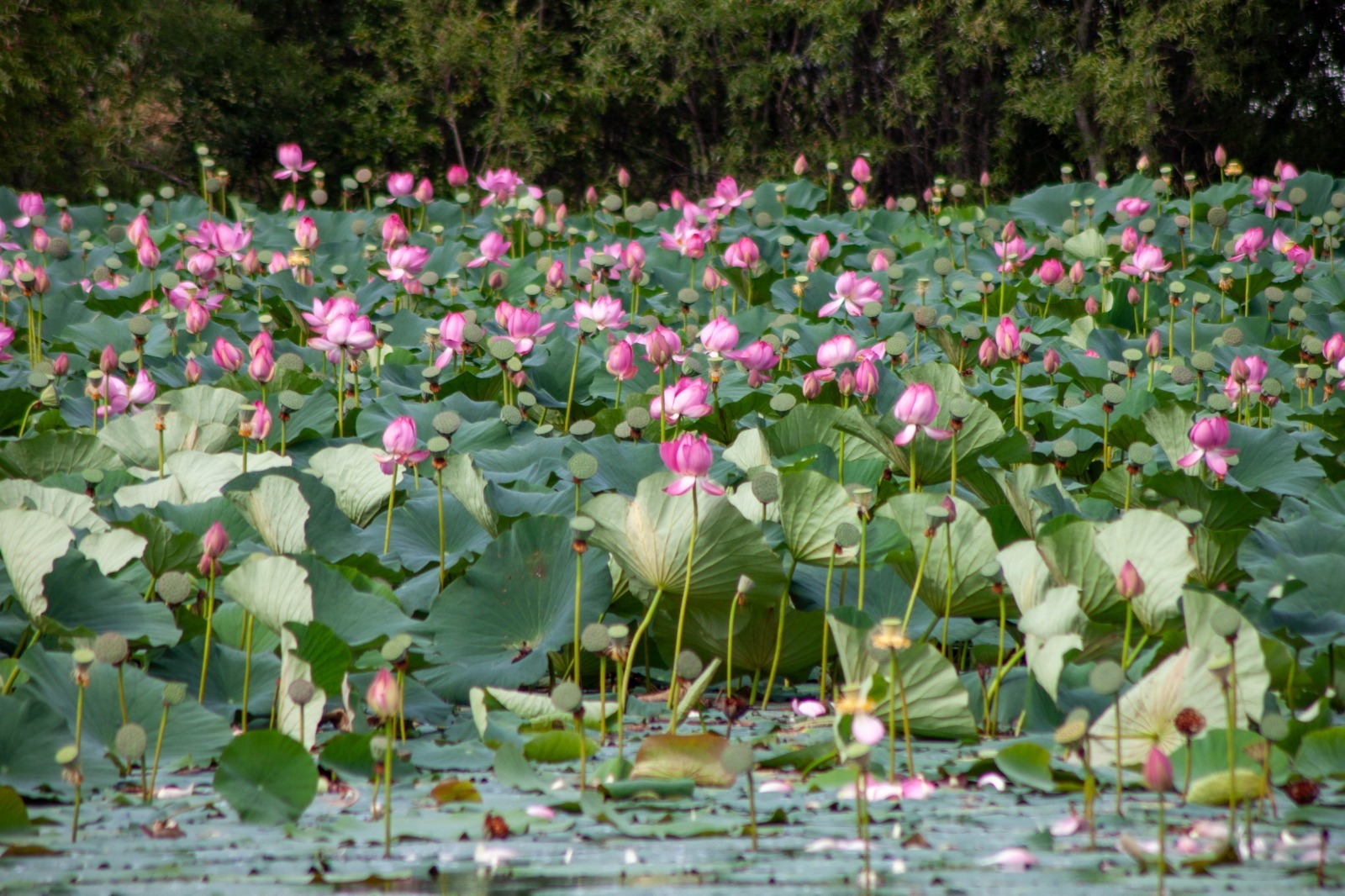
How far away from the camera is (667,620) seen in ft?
4.80

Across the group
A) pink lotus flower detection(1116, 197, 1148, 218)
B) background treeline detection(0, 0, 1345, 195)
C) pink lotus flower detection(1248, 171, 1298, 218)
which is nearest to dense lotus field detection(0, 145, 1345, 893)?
pink lotus flower detection(1116, 197, 1148, 218)

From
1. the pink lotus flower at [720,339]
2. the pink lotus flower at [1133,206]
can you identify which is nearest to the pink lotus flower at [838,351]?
the pink lotus flower at [720,339]

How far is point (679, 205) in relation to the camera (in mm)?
4059

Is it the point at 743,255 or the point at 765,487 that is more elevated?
the point at 743,255

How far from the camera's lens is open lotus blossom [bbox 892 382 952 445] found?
5.00ft

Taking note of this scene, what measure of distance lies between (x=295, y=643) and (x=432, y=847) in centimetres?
30

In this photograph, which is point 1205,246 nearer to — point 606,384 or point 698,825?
point 606,384

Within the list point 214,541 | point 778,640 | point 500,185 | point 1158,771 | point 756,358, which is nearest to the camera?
point 1158,771

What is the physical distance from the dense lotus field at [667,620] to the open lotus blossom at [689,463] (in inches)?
0.5

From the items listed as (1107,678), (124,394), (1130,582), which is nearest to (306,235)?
(124,394)

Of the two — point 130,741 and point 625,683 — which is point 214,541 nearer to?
point 130,741

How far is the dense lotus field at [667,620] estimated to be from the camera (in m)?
0.98

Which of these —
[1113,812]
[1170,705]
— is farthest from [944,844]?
[1170,705]

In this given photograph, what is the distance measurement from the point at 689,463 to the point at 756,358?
2.55ft
